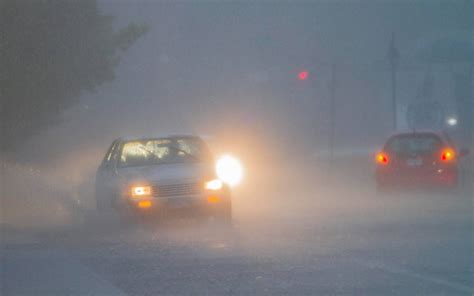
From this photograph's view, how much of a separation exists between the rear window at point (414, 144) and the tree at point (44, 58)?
685cm

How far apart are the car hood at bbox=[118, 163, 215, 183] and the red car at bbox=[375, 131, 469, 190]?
590 centimetres

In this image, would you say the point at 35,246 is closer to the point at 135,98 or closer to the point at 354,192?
the point at 354,192

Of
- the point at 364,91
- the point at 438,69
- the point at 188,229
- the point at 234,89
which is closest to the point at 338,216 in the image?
the point at 188,229

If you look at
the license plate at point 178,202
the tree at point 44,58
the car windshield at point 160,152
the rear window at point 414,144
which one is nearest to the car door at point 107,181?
the car windshield at point 160,152

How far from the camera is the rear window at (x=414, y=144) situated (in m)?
19.7

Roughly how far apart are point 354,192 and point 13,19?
30.5 ft

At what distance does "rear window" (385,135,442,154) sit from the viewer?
1972 cm

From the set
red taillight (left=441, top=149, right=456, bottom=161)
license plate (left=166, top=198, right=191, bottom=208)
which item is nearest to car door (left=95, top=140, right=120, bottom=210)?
license plate (left=166, top=198, right=191, bottom=208)

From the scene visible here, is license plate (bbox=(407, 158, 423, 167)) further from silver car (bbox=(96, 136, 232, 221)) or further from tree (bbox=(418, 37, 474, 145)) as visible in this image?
tree (bbox=(418, 37, 474, 145))

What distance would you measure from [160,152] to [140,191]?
1647 millimetres

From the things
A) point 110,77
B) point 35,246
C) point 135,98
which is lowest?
point 35,246

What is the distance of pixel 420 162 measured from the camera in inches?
773

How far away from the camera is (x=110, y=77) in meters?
21.0

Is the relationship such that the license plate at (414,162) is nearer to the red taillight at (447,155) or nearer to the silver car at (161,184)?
the red taillight at (447,155)
